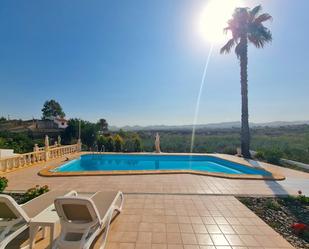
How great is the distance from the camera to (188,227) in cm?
375

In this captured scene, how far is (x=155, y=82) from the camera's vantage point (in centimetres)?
1609

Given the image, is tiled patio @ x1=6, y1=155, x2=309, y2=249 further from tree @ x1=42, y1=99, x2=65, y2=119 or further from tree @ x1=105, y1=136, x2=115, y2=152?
tree @ x1=42, y1=99, x2=65, y2=119

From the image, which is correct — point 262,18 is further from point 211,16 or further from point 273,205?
point 273,205

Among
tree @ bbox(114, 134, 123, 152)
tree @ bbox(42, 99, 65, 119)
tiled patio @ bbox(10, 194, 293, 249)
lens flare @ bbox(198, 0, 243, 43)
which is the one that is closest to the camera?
tiled patio @ bbox(10, 194, 293, 249)

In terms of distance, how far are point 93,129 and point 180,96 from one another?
882 cm

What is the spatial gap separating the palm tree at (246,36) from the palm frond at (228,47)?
0.58m

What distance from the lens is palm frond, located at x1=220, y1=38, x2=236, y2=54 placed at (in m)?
14.2

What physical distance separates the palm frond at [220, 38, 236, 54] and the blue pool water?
7836mm

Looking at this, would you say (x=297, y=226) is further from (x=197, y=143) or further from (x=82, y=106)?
(x=82, y=106)

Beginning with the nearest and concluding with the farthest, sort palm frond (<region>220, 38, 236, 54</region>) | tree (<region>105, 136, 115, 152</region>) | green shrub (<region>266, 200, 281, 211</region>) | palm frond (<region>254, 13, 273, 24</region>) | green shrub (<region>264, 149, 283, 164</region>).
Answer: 1. green shrub (<region>266, 200, 281, 211</region>)
2. green shrub (<region>264, 149, 283, 164</region>)
3. palm frond (<region>254, 13, 273, 24</region>)
4. palm frond (<region>220, 38, 236, 54</region>)
5. tree (<region>105, 136, 115, 152</region>)

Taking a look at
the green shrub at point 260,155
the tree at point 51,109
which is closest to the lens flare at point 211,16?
the green shrub at point 260,155

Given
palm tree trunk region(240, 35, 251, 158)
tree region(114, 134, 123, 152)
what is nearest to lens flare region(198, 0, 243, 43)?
palm tree trunk region(240, 35, 251, 158)

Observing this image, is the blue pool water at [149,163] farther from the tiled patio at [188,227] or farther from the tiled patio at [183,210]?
the tiled patio at [188,227]

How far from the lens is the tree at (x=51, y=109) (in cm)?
4438
